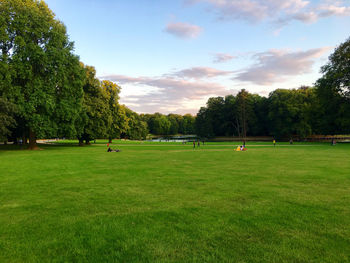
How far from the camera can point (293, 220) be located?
5715 mm

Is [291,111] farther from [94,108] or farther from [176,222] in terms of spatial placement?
[176,222]

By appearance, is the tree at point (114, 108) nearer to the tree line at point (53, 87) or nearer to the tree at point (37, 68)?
the tree line at point (53, 87)

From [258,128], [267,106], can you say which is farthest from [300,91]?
[258,128]

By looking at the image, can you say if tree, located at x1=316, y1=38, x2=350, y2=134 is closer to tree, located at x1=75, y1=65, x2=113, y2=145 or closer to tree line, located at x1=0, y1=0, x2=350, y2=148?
tree line, located at x1=0, y1=0, x2=350, y2=148

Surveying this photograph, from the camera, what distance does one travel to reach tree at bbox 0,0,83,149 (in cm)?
2789

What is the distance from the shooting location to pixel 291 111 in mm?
70562

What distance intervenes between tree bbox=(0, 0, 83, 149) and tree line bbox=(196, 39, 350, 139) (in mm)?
50282

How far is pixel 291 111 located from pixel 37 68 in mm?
67956

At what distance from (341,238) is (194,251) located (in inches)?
125

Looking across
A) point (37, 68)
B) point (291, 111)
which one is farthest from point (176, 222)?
point (291, 111)

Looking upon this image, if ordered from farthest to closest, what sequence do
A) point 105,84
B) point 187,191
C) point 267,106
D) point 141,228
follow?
point 267,106 → point 105,84 → point 187,191 → point 141,228

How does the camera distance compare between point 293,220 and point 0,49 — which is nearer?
point 293,220

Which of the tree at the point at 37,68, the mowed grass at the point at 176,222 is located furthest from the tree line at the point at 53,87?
the mowed grass at the point at 176,222

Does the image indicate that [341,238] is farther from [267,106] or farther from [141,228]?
[267,106]
